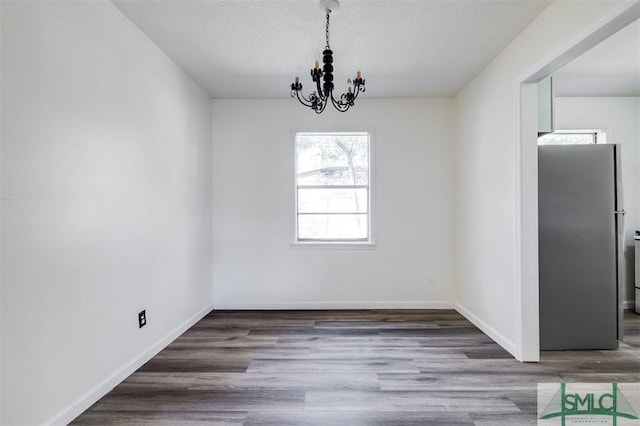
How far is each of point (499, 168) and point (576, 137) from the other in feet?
7.17

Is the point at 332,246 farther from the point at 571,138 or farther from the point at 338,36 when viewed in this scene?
the point at 571,138

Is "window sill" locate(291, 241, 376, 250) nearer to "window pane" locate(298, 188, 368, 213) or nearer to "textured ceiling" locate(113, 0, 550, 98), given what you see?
"window pane" locate(298, 188, 368, 213)

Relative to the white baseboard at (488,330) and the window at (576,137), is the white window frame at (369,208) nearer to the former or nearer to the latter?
the white baseboard at (488,330)

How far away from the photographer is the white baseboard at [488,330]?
9.01 feet

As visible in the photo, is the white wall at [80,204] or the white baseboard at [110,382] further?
the white baseboard at [110,382]

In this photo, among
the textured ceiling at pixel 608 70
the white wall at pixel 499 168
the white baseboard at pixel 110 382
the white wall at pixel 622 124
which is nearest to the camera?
the white baseboard at pixel 110 382

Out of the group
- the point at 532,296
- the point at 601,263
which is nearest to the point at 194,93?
the point at 532,296

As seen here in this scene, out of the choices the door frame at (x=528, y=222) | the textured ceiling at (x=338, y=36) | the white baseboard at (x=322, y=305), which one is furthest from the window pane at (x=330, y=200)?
the door frame at (x=528, y=222)

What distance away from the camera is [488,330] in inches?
124

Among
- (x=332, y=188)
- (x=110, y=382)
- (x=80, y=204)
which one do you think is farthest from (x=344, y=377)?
(x=332, y=188)

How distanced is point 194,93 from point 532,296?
3.79m

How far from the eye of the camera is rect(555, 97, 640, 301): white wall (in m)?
4.02

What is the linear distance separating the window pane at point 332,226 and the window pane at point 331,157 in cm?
44

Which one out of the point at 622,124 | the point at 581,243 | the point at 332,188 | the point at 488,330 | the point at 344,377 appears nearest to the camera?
the point at 344,377
